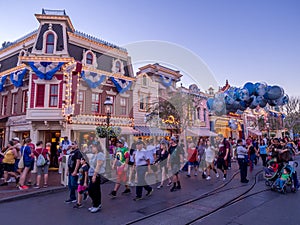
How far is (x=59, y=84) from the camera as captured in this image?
15.1 m

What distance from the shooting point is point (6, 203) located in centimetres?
630

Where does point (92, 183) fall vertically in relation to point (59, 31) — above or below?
below

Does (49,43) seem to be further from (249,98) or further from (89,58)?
(249,98)

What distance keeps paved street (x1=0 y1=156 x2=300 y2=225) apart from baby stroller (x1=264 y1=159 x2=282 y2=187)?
0.51 m

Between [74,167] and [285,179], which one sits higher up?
[74,167]

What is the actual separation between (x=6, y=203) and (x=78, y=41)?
44.9 ft

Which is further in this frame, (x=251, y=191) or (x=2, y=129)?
(x=2, y=129)

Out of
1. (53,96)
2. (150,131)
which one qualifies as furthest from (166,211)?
(150,131)

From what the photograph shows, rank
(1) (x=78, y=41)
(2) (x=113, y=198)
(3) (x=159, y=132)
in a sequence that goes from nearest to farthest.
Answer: (2) (x=113, y=198) → (1) (x=78, y=41) → (3) (x=159, y=132)

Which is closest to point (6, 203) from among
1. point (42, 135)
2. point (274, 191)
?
point (274, 191)

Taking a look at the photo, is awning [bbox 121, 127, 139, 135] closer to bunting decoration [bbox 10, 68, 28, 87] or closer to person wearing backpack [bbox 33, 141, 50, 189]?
bunting decoration [bbox 10, 68, 28, 87]

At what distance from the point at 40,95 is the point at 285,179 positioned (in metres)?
14.6

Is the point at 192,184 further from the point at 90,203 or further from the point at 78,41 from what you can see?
the point at 78,41

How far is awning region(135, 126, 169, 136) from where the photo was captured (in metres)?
18.7
